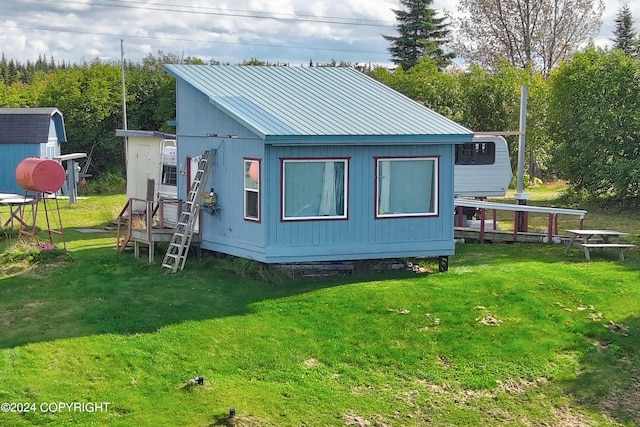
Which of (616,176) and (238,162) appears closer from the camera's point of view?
(238,162)

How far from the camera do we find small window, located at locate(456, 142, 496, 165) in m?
23.5

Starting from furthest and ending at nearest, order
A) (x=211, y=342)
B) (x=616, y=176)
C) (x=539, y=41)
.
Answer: (x=539, y=41), (x=616, y=176), (x=211, y=342)

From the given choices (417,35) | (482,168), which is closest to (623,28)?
(417,35)

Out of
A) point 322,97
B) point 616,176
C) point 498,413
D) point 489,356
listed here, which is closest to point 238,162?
point 322,97

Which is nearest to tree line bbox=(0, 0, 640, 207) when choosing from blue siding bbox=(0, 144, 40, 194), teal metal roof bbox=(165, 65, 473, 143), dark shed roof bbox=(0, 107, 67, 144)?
dark shed roof bbox=(0, 107, 67, 144)

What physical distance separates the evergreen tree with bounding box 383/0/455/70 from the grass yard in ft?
112

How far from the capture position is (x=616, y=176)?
24719 mm

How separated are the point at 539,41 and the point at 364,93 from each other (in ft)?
87.6

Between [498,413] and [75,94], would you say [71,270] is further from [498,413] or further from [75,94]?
[75,94]

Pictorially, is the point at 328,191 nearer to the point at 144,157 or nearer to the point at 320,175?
the point at 320,175

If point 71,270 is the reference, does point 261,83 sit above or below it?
above

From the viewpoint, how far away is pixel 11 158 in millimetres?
27438

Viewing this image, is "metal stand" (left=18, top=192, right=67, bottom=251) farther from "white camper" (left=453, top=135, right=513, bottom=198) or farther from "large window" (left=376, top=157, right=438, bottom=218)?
"white camper" (left=453, top=135, right=513, bottom=198)

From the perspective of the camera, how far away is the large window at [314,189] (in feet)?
45.9
